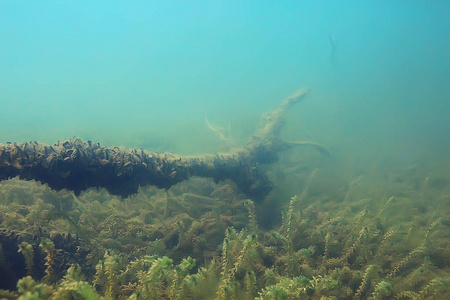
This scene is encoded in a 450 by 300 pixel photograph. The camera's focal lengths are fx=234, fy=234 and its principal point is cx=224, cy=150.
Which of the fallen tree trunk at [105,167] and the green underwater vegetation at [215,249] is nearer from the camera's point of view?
the green underwater vegetation at [215,249]

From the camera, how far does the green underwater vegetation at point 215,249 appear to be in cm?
184

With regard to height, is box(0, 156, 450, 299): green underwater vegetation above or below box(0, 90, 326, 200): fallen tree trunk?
below

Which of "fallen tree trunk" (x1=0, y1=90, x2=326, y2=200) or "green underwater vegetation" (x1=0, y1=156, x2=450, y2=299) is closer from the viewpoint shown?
"green underwater vegetation" (x1=0, y1=156, x2=450, y2=299)

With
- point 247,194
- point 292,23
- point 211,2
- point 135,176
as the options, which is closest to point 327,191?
point 247,194

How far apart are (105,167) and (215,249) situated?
1.83 m

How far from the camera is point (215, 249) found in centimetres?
323

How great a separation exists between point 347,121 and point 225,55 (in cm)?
9278

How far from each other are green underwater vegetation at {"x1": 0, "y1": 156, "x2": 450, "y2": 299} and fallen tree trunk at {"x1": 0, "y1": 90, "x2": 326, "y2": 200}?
0.35 m

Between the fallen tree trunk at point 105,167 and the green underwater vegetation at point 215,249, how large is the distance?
0.35m

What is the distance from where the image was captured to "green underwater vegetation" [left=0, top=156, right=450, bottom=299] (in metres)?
1.84

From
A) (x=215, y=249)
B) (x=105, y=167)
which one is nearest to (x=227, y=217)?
(x=215, y=249)

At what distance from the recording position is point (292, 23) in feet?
478

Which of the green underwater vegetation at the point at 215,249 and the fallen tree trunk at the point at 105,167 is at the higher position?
the fallen tree trunk at the point at 105,167

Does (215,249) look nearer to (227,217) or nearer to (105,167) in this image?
(227,217)
